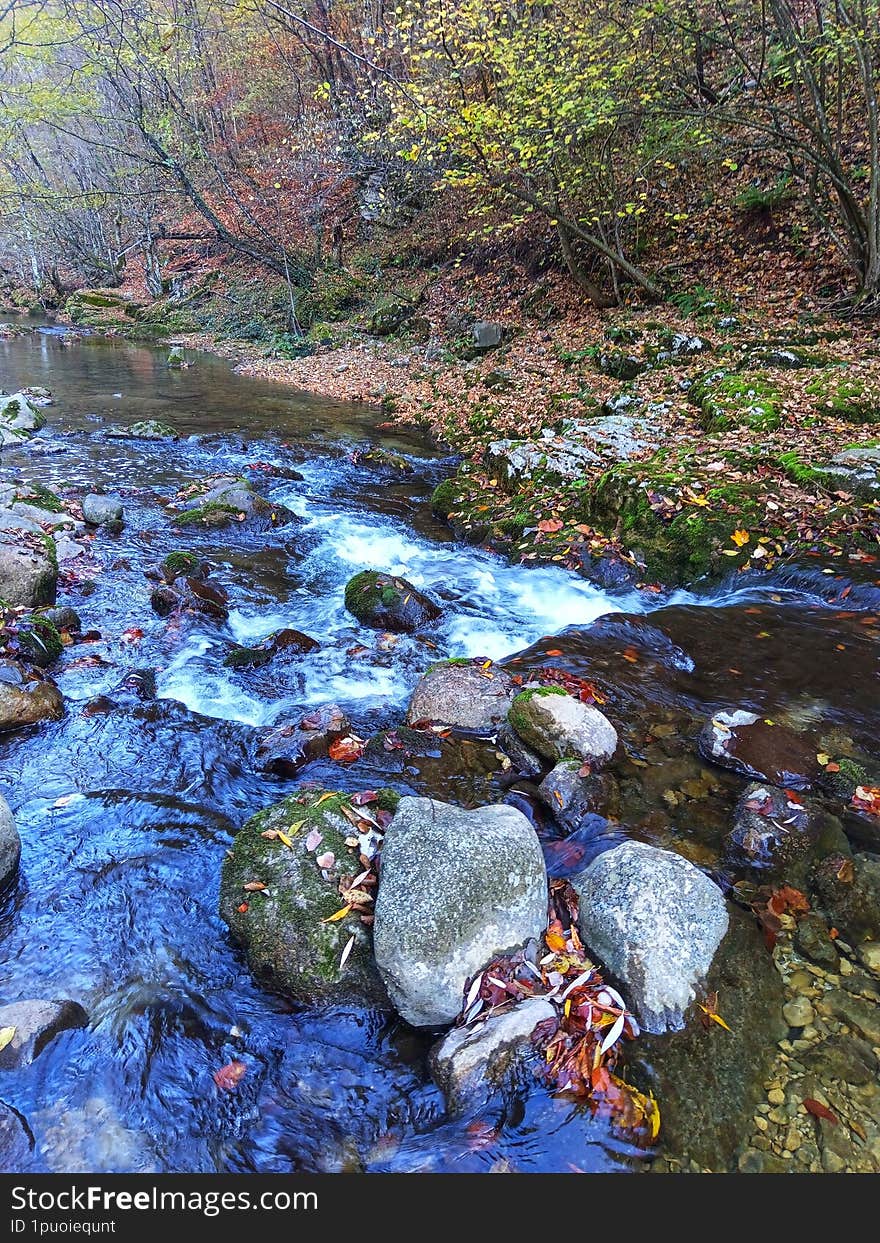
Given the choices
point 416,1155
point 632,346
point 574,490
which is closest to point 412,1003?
point 416,1155

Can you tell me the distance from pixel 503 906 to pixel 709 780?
2.21m

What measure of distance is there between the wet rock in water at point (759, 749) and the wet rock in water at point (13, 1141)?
15.2 feet

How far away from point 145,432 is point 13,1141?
45.0 ft

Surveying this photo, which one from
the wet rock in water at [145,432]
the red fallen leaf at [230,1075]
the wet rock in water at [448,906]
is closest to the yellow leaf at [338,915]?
the wet rock in water at [448,906]

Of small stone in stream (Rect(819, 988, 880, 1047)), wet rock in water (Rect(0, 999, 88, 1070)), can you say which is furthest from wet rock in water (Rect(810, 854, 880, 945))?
wet rock in water (Rect(0, 999, 88, 1070))

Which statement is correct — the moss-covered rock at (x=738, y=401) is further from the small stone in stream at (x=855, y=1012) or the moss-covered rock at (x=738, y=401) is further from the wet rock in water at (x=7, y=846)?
the wet rock in water at (x=7, y=846)

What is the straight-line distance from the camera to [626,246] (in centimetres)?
1678

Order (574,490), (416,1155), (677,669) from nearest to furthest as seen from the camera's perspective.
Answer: (416,1155) < (677,669) < (574,490)

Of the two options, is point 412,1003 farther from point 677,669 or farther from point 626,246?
point 626,246

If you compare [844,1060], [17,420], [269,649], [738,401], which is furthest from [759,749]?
[17,420]

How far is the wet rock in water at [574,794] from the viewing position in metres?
4.61

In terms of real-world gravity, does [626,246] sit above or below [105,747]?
above

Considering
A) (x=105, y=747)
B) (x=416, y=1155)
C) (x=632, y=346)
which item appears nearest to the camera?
(x=416, y=1155)

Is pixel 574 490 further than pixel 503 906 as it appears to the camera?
Yes
